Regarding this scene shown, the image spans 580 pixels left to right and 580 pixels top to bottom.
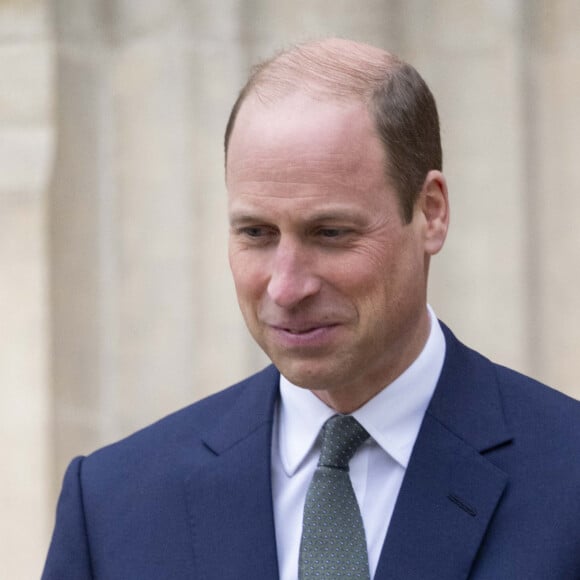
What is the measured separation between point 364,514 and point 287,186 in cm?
60

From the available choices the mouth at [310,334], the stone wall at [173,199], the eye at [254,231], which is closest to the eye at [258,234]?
the eye at [254,231]

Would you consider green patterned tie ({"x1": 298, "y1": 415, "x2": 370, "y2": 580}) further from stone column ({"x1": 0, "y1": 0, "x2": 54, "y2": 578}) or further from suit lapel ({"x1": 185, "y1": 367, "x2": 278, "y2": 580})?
stone column ({"x1": 0, "y1": 0, "x2": 54, "y2": 578})

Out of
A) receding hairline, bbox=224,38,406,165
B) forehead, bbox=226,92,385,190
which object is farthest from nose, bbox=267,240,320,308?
receding hairline, bbox=224,38,406,165

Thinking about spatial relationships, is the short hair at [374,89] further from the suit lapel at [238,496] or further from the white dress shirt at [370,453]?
the suit lapel at [238,496]

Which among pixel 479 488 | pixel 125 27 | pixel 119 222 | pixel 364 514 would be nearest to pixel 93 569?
pixel 364 514

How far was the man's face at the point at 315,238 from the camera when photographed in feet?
7.86

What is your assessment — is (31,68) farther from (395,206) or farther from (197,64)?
(395,206)

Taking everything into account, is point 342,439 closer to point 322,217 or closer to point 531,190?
point 322,217

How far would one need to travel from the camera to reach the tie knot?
101 inches

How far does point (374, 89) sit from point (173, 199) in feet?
6.02

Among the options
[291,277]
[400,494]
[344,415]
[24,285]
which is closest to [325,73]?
[291,277]

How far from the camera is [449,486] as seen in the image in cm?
250

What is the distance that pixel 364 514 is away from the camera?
2.54m

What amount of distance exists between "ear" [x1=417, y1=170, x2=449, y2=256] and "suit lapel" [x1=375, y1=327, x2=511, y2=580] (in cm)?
22
